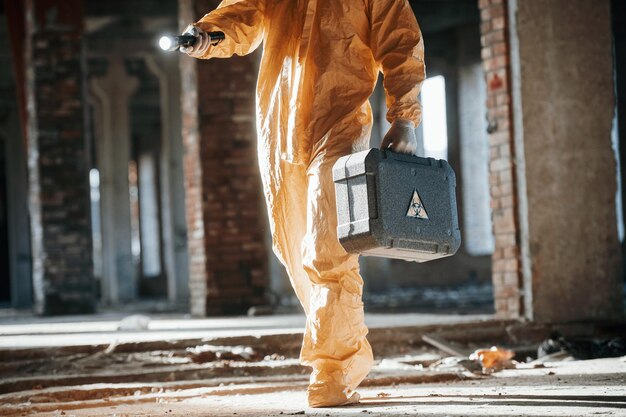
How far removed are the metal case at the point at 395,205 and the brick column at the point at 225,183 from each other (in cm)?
539

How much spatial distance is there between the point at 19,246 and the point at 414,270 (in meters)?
7.74

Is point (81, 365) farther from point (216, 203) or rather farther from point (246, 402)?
point (216, 203)

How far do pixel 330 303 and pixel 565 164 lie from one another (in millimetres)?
2966

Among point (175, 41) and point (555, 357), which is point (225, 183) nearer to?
point (555, 357)

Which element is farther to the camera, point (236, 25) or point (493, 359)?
point (493, 359)

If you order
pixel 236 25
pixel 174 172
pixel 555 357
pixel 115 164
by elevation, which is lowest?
pixel 555 357

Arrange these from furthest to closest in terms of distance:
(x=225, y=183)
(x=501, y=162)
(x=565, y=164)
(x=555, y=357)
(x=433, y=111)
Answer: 1. (x=433, y=111)
2. (x=225, y=183)
3. (x=501, y=162)
4. (x=565, y=164)
5. (x=555, y=357)

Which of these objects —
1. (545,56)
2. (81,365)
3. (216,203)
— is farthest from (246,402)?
(216,203)

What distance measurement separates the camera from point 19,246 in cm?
1884

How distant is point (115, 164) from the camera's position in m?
17.9

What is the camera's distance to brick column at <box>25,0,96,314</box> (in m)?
11.3

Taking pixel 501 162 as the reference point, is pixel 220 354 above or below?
below

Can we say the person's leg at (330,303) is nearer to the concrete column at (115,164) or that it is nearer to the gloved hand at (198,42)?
the gloved hand at (198,42)

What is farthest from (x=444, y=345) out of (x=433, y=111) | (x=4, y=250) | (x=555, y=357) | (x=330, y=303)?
(x=4, y=250)
